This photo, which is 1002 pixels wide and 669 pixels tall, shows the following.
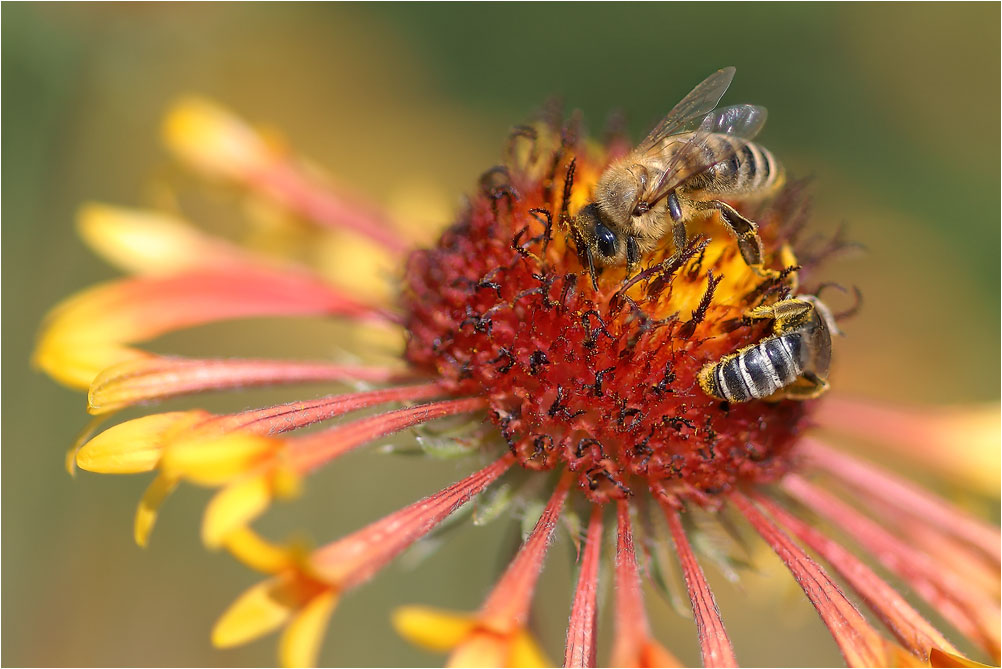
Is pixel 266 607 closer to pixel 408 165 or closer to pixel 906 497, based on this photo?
pixel 906 497

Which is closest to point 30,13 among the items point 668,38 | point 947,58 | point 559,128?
point 559,128

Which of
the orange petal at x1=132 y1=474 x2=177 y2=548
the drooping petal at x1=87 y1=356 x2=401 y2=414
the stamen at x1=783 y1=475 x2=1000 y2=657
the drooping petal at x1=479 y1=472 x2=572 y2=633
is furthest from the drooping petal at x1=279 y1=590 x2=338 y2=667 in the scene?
the stamen at x1=783 y1=475 x2=1000 y2=657

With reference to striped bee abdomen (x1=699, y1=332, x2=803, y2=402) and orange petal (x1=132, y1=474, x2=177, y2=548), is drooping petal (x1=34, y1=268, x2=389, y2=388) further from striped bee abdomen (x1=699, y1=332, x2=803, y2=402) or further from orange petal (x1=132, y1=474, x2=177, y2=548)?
striped bee abdomen (x1=699, y1=332, x2=803, y2=402)

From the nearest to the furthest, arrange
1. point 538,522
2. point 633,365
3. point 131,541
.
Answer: point 538,522 < point 633,365 < point 131,541

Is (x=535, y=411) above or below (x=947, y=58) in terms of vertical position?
below

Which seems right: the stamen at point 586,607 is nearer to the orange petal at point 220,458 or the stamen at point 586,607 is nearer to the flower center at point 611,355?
the flower center at point 611,355

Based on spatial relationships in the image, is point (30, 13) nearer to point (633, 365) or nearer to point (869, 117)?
point (633, 365)

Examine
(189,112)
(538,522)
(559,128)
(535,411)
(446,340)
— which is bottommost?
(538,522)
